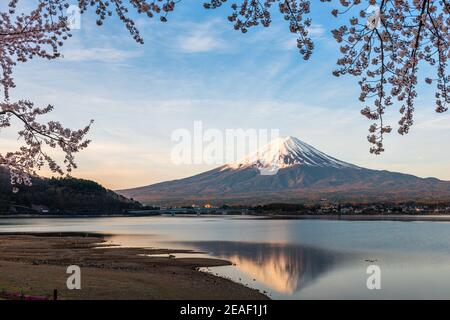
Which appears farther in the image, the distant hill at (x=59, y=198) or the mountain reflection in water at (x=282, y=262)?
the distant hill at (x=59, y=198)

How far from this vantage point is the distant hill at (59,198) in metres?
140

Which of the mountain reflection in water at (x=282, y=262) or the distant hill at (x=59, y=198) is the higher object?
the distant hill at (x=59, y=198)

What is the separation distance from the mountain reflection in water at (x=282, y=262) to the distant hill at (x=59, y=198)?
114m

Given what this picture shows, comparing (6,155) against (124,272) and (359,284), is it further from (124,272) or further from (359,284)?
(359,284)

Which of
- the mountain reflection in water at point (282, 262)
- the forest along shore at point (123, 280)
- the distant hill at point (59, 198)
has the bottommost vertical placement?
the mountain reflection in water at point (282, 262)

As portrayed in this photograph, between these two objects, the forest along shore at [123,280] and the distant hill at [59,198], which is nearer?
the forest along shore at [123,280]

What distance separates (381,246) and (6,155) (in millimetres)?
34448

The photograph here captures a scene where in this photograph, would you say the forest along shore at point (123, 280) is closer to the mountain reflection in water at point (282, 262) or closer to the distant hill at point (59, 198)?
the mountain reflection in water at point (282, 262)

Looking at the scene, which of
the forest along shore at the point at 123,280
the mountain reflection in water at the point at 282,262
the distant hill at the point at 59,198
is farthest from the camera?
the distant hill at the point at 59,198

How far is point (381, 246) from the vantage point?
3859 cm

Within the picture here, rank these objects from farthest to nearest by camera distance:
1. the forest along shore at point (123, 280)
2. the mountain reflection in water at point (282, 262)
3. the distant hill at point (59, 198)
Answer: the distant hill at point (59, 198)
the mountain reflection in water at point (282, 262)
the forest along shore at point (123, 280)

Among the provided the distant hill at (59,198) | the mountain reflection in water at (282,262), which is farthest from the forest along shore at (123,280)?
the distant hill at (59,198)

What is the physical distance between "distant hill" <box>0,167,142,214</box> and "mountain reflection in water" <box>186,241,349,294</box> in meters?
114
